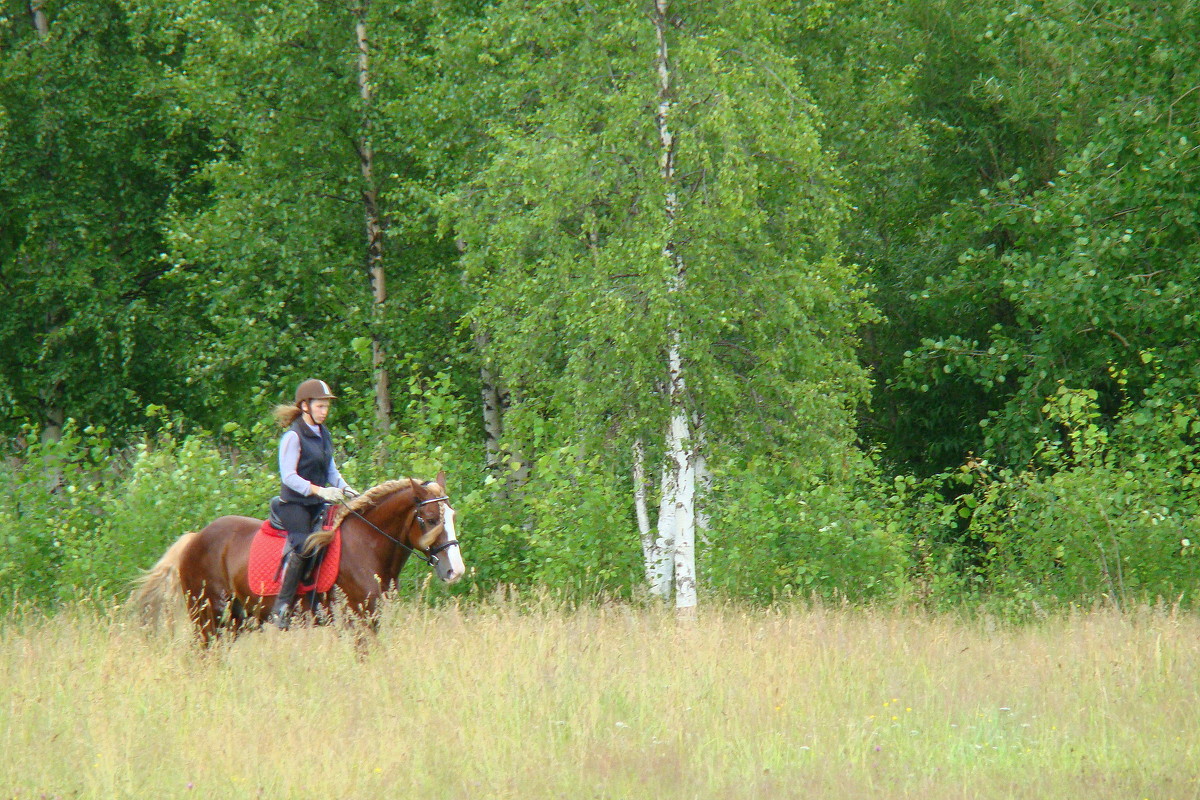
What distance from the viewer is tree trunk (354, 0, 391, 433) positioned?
16812 mm

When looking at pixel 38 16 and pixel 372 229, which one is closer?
pixel 372 229

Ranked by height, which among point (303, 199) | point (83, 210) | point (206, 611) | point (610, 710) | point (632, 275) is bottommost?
point (610, 710)

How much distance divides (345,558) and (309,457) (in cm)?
82

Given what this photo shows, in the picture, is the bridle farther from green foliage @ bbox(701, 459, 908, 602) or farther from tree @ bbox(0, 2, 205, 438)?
tree @ bbox(0, 2, 205, 438)

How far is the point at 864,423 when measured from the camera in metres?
20.8

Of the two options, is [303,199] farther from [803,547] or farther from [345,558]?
[803,547]

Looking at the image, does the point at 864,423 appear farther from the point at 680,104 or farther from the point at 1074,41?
the point at 680,104

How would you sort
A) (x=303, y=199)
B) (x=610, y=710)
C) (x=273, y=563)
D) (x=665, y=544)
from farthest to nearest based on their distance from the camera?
(x=303, y=199), (x=665, y=544), (x=273, y=563), (x=610, y=710)

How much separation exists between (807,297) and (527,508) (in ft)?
11.5

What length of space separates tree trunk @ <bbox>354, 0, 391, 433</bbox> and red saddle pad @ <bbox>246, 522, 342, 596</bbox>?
7.64 m

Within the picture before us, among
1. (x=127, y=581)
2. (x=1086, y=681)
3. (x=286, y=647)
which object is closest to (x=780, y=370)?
(x=1086, y=681)

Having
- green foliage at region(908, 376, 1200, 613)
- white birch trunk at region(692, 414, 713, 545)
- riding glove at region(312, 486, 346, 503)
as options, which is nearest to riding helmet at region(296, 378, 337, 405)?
riding glove at region(312, 486, 346, 503)

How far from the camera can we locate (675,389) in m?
11.0

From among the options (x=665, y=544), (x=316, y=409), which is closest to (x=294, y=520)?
(x=316, y=409)
